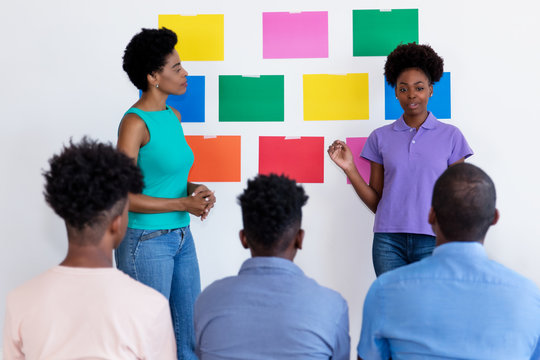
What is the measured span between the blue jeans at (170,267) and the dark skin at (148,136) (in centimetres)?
9

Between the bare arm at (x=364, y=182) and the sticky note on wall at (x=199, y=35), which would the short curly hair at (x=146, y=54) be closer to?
the sticky note on wall at (x=199, y=35)

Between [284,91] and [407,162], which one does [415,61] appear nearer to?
[407,162]

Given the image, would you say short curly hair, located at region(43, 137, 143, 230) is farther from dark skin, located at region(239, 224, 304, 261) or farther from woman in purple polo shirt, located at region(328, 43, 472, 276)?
woman in purple polo shirt, located at region(328, 43, 472, 276)

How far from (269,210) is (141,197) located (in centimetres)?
71

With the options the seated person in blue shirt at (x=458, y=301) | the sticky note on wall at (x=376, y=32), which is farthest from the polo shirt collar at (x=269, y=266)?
the sticky note on wall at (x=376, y=32)

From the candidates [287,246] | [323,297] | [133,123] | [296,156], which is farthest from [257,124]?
[323,297]

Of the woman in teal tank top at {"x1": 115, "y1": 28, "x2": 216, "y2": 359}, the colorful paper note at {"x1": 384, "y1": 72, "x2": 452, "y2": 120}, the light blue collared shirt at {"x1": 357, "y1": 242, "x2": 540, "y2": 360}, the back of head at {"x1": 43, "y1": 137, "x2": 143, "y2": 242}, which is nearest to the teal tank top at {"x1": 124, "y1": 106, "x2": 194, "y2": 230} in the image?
the woman in teal tank top at {"x1": 115, "y1": 28, "x2": 216, "y2": 359}

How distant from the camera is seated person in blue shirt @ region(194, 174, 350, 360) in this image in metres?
0.95

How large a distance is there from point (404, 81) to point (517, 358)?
118 centimetres

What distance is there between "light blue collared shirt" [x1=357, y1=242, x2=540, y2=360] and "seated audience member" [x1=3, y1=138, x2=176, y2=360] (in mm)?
477

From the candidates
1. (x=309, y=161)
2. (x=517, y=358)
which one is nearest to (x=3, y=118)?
(x=309, y=161)

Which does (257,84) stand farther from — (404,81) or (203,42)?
(404,81)

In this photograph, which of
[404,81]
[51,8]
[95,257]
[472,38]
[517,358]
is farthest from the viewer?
[51,8]

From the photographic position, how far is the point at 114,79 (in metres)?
2.26
